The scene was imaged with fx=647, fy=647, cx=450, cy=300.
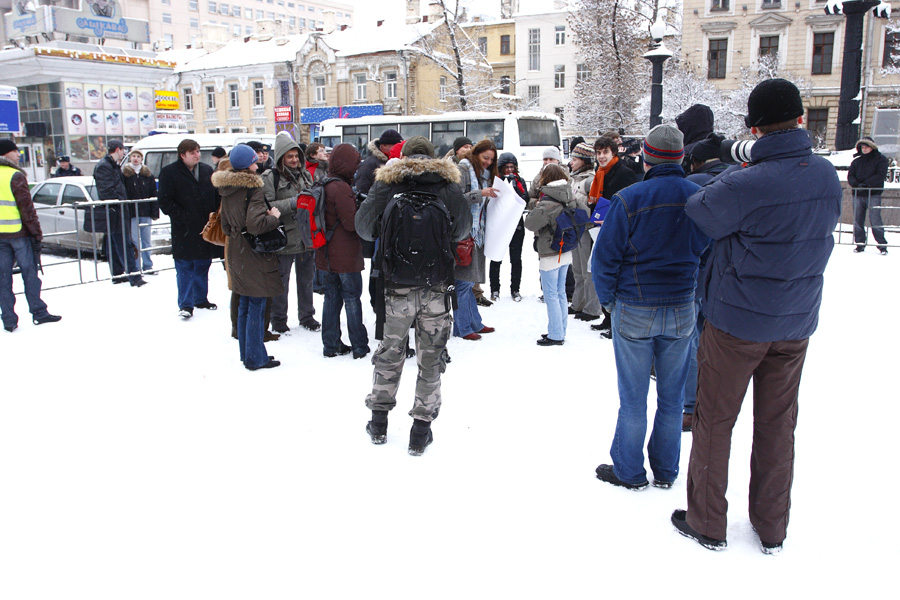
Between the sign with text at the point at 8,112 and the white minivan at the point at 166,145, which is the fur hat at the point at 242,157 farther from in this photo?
the white minivan at the point at 166,145

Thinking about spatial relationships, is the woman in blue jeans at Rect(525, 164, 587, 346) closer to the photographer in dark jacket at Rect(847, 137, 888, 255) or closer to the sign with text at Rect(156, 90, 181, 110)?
the photographer in dark jacket at Rect(847, 137, 888, 255)

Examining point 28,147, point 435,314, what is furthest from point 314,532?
point 28,147

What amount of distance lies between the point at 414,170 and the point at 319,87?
4583cm

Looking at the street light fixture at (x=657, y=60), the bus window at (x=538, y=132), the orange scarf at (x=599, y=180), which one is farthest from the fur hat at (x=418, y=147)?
the bus window at (x=538, y=132)

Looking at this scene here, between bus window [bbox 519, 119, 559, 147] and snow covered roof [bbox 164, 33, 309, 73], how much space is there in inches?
1208

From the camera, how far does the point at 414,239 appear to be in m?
3.80

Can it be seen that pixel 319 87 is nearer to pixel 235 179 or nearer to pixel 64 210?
pixel 64 210

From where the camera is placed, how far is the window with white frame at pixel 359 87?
4509cm

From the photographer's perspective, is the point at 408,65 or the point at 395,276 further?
the point at 408,65

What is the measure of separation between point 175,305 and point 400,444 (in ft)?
16.7

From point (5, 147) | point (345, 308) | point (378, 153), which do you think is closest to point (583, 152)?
point (378, 153)

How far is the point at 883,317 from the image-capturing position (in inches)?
282

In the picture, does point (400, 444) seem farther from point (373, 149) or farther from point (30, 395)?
point (373, 149)

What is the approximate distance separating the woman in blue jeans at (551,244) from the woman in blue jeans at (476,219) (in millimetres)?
512
